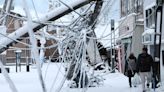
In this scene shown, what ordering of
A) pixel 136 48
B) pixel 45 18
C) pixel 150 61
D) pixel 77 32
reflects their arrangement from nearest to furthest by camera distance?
1. pixel 45 18
2. pixel 77 32
3. pixel 150 61
4. pixel 136 48

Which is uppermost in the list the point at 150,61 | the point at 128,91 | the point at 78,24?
the point at 78,24

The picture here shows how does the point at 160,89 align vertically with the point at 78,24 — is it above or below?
below

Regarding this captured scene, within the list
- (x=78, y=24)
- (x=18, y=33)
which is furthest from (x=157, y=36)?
(x=18, y=33)

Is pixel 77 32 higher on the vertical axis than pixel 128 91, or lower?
higher

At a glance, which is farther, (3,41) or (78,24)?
(78,24)

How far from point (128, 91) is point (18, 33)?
12.3m

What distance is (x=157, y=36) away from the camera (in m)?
22.1

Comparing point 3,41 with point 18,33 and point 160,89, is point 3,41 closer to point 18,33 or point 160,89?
point 18,33

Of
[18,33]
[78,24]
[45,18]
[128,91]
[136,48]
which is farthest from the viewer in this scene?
[136,48]

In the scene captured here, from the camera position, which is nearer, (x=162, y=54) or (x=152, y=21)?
(x=162, y=54)

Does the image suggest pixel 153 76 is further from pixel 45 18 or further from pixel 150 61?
pixel 45 18

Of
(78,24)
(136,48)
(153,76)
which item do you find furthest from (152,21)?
(78,24)

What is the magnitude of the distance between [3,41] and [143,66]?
1118 centimetres

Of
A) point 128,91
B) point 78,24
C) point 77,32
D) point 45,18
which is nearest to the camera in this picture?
point 45,18
